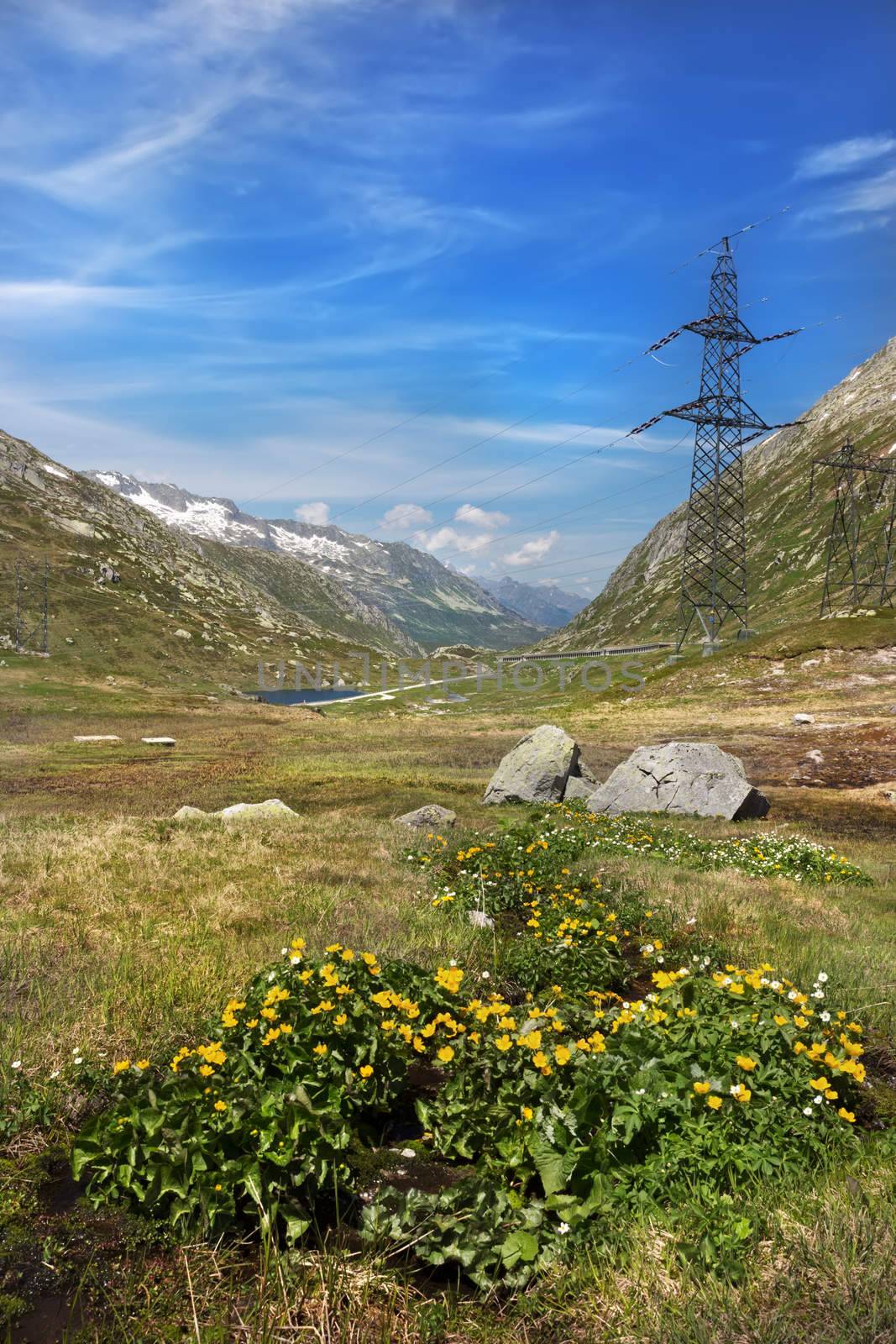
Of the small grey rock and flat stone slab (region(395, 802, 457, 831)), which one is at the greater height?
the small grey rock

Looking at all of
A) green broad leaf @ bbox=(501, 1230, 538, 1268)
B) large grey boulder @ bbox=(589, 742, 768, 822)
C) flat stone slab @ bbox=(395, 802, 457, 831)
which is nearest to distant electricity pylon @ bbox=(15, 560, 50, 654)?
large grey boulder @ bbox=(589, 742, 768, 822)

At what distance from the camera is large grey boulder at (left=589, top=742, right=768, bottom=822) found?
2439 centimetres

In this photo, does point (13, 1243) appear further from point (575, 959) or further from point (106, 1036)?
point (575, 959)

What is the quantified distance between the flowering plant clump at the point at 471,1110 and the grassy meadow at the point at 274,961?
0.64 feet

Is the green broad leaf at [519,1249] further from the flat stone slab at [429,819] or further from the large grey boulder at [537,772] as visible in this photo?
the large grey boulder at [537,772]

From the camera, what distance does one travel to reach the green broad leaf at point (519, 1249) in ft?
12.2

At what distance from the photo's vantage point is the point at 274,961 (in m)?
7.45

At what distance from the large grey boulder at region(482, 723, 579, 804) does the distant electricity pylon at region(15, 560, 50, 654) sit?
116 metres

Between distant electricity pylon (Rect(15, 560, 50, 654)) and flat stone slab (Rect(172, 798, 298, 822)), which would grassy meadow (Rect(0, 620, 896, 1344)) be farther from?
distant electricity pylon (Rect(15, 560, 50, 654))

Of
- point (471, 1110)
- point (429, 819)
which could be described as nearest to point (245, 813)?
point (429, 819)

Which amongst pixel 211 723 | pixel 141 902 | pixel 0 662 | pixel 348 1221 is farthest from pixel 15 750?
pixel 0 662

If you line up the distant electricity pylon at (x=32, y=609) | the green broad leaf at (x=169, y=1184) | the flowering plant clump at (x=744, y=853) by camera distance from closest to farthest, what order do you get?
1. the green broad leaf at (x=169, y=1184)
2. the flowering plant clump at (x=744, y=853)
3. the distant electricity pylon at (x=32, y=609)

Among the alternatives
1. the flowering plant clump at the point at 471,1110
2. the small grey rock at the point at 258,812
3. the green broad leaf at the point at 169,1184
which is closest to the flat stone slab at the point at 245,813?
the small grey rock at the point at 258,812

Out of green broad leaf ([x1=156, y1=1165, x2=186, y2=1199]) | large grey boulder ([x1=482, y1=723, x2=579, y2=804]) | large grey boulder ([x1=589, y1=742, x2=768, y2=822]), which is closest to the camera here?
green broad leaf ([x1=156, y1=1165, x2=186, y2=1199])
